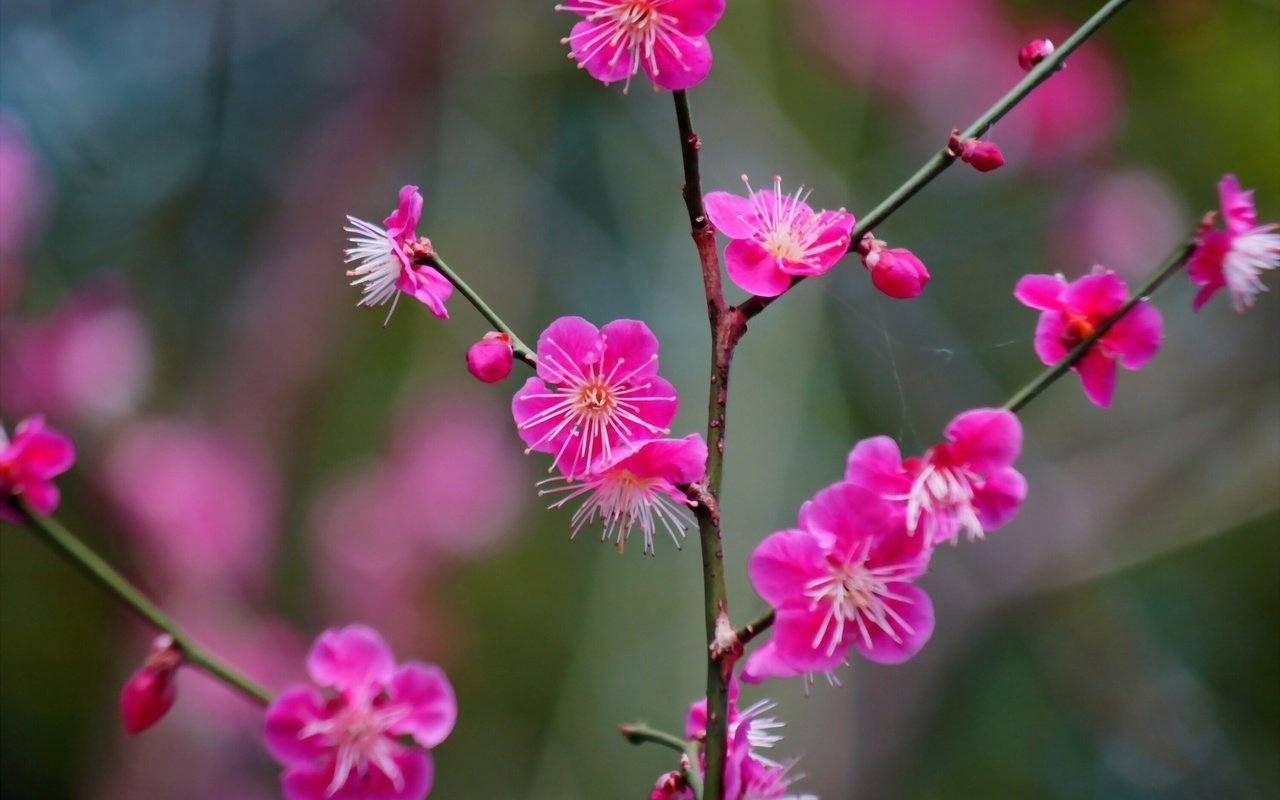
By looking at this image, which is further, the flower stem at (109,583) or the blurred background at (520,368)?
the blurred background at (520,368)

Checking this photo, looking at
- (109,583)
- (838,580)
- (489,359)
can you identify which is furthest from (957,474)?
(109,583)

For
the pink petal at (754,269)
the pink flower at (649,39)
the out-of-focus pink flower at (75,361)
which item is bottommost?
the pink petal at (754,269)

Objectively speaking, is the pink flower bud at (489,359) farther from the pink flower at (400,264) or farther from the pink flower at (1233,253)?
the pink flower at (1233,253)

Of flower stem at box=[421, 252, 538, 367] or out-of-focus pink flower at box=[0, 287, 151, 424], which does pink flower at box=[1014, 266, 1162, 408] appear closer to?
flower stem at box=[421, 252, 538, 367]

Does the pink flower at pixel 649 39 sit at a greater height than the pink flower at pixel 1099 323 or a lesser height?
greater

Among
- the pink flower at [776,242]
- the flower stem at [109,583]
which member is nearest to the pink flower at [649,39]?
the pink flower at [776,242]

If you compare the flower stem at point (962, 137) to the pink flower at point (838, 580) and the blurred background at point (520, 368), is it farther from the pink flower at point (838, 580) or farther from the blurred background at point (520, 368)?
the blurred background at point (520, 368)

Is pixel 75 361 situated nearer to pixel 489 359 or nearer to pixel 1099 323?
pixel 489 359

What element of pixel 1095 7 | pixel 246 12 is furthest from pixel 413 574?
pixel 1095 7
